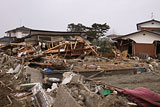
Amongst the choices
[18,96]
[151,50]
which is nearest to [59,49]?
[18,96]

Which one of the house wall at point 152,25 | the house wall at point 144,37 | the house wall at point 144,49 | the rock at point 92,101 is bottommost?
the rock at point 92,101

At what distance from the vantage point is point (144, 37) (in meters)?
12.6

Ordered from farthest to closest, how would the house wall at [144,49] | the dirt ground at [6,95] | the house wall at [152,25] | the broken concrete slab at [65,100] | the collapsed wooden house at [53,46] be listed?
the house wall at [152,25], the house wall at [144,49], the collapsed wooden house at [53,46], the dirt ground at [6,95], the broken concrete slab at [65,100]

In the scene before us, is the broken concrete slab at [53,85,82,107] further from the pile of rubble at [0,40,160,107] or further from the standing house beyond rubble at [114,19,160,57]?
the standing house beyond rubble at [114,19,160,57]

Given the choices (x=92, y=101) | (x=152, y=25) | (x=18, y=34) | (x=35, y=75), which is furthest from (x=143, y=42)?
(x=18, y=34)

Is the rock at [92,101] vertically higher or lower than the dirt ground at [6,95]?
higher

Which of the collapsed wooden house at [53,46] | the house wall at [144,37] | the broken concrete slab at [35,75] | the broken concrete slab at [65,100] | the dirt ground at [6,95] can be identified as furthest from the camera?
the house wall at [144,37]

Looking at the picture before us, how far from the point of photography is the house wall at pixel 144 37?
40.3ft

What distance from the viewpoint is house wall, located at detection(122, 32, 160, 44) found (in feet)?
40.3

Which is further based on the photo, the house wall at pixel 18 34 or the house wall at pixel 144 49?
the house wall at pixel 18 34

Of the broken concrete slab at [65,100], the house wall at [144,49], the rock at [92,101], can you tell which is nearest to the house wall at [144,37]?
the house wall at [144,49]

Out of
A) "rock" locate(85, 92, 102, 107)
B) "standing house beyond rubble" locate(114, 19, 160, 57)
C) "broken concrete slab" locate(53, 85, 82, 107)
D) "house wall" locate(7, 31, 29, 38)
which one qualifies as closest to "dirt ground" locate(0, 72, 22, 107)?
"broken concrete slab" locate(53, 85, 82, 107)

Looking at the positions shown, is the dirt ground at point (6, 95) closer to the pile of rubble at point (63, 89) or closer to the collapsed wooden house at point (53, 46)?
the pile of rubble at point (63, 89)

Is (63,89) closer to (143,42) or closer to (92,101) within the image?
(92,101)
